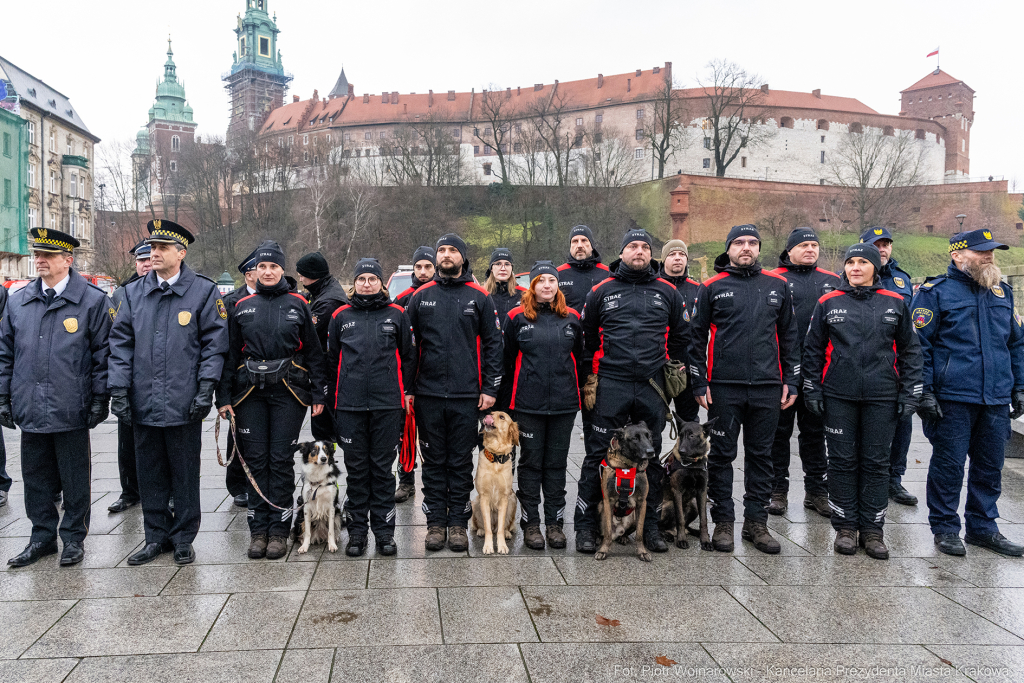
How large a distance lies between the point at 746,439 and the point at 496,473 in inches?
78.6

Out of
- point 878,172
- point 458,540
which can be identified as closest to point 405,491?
point 458,540

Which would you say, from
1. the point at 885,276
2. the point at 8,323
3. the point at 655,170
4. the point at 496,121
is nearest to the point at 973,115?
the point at 655,170

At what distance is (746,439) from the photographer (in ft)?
18.3

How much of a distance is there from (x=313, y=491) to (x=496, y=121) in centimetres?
6787

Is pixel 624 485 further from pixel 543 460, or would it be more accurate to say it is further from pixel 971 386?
pixel 971 386

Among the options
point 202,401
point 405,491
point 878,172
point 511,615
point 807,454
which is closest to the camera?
point 511,615

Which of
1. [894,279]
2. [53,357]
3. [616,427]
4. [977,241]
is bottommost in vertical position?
[616,427]

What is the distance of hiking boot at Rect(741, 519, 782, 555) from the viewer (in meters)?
5.29

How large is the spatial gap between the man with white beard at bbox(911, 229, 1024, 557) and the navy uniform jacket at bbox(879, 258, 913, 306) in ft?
3.45

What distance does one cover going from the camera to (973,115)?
267 ft

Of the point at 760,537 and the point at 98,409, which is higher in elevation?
the point at 98,409

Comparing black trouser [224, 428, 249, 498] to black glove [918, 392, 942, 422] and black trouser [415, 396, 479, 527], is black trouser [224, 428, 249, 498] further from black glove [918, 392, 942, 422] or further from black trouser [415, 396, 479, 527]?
Result: black glove [918, 392, 942, 422]

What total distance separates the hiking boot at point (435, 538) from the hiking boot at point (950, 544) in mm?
3799

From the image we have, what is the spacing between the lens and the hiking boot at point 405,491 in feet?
22.0
